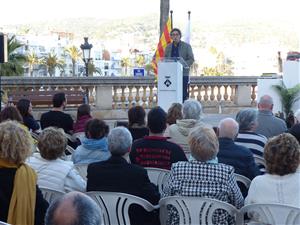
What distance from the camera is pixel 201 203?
395 centimetres

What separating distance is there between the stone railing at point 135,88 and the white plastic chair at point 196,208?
1101 cm

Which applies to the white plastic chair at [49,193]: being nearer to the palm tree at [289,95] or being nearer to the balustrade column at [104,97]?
the palm tree at [289,95]

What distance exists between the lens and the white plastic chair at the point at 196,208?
3934 mm

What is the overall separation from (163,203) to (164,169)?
0.84 metres

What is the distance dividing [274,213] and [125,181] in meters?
1.16

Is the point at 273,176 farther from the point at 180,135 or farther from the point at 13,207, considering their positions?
the point at 180,135

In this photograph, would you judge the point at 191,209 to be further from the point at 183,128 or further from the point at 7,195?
the point at 183,128

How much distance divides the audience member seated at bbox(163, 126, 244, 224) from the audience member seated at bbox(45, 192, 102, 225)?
6.84 ft

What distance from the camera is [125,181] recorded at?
4.38 meters

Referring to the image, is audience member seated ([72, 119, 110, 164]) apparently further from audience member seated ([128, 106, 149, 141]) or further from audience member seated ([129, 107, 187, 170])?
audience member seated ([128, 106, 149, 141])

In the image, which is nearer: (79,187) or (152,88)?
(79,187)

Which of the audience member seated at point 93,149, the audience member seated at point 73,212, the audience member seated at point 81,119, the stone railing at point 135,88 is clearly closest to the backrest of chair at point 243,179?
the audience member seated at point 93,149

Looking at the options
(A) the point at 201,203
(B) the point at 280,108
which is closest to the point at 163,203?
(A) the point at 201,203

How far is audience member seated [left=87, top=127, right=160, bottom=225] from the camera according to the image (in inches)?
173
